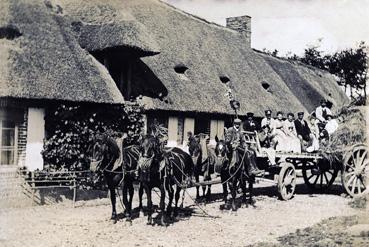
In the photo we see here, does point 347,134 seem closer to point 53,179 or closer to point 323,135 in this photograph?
point 323,135

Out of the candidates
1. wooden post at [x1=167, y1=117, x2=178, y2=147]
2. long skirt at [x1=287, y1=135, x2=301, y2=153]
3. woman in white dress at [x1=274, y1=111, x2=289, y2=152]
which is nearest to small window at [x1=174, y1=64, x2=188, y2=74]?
wooden post at [x1=167, y1=117, x2=178, y2=147]

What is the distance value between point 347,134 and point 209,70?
8421 mm

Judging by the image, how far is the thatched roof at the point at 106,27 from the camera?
13.9 metres

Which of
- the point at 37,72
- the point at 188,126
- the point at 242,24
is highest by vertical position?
the point at 242,24

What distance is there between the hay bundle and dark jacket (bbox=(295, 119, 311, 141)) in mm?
892

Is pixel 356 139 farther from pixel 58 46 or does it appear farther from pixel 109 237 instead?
pixel 58 46

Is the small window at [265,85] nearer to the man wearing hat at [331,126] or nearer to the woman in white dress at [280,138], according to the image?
the man wearing hat at [331,126]

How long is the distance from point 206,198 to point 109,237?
4828mm

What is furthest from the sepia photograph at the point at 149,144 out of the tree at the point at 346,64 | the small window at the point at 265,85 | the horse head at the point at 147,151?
the tree at the point at 346,64

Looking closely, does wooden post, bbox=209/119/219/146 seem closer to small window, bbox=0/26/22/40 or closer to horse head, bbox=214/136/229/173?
horse head, bbox=214/136/229/173

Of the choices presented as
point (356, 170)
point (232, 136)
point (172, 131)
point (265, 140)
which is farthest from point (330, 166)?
point (172, 131)

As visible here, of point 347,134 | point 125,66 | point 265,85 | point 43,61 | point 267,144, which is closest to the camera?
point 43,61

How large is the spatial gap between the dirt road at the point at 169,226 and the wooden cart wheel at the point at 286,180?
25 cm

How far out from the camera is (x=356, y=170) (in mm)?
12477
